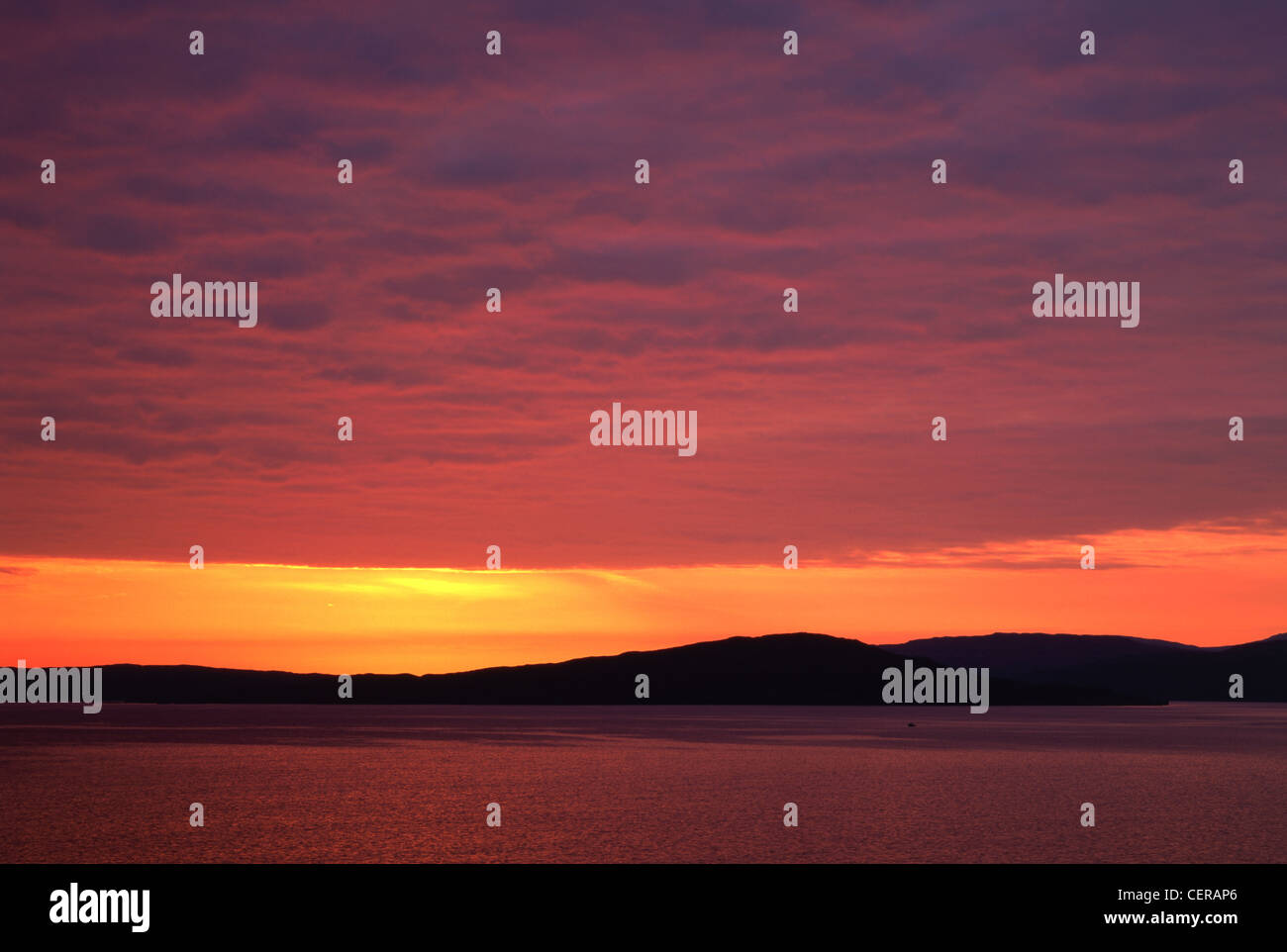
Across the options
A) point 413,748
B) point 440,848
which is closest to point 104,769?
point 413,748

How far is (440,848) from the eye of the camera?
2458 inches
